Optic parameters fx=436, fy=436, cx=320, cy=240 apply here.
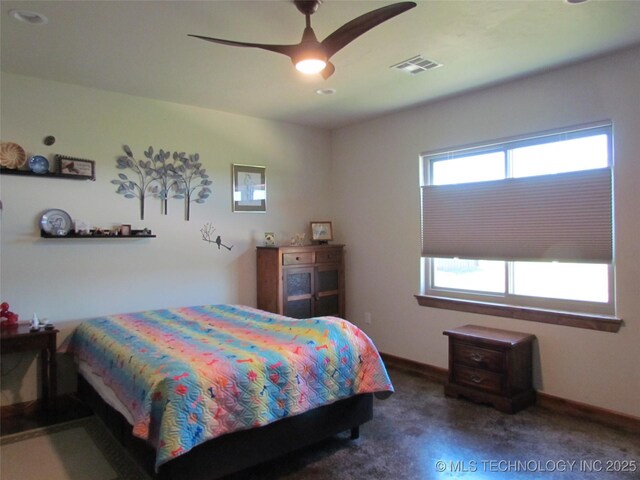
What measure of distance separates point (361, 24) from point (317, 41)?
0.25 metres

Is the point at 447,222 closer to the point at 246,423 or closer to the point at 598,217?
the point at 598,217

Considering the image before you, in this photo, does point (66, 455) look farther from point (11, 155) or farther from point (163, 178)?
point (163, 178)

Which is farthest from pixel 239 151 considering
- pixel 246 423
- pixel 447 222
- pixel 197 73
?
pixel 246 423

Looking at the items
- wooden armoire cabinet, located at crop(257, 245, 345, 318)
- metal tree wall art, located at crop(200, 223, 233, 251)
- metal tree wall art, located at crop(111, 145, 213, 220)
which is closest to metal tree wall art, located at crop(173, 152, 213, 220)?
metal tree wall art, located at crop(111, 145, 213, 220)

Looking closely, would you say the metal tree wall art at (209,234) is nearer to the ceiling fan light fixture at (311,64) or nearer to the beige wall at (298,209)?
the beige wall at (298,209)

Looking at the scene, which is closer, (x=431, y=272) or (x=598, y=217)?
(x=598, y=217)

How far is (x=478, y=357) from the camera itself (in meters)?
3.46

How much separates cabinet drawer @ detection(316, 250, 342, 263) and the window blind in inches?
41.0

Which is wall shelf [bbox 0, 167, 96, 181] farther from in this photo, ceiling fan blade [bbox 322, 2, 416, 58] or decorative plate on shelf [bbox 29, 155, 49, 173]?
ceiling fan blade [bbox 322, 2, 416, 58]

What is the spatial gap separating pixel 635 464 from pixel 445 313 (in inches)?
→ 71.6

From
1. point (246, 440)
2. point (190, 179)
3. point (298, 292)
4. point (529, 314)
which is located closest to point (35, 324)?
point (190, 179)

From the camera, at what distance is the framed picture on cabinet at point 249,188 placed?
4.55m

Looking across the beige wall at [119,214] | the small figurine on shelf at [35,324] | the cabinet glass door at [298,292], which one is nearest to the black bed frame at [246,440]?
the small figurine on shelf at [35,324]

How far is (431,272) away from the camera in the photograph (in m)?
4.36
